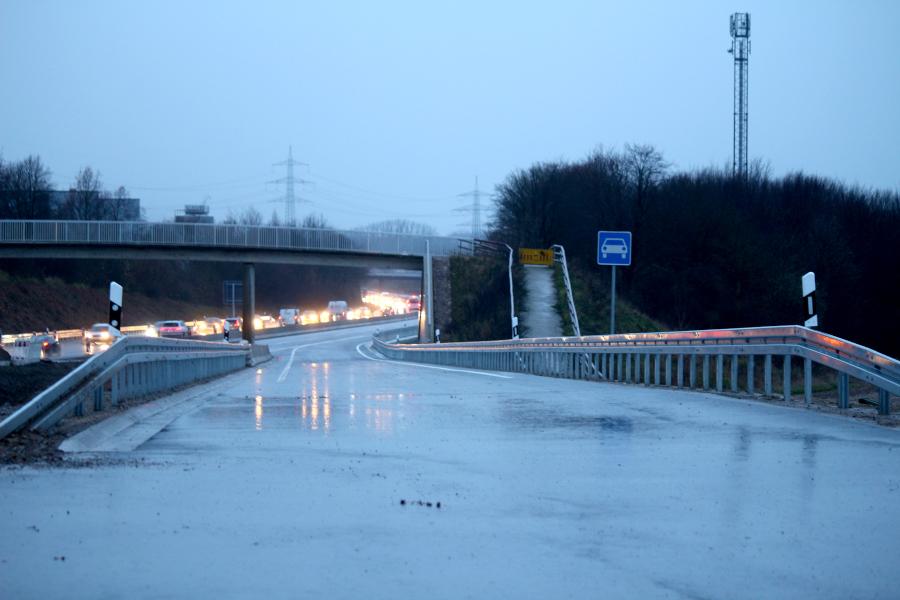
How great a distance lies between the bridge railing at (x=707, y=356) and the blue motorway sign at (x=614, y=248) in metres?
4.65

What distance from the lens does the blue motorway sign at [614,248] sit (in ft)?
125

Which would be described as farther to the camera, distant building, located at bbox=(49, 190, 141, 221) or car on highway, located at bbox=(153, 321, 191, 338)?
distant building, located at bbox=(49, 190, 141, 221)

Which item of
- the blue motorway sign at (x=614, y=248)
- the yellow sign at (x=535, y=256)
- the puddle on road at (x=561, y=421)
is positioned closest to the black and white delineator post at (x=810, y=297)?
the puddle on road at (x=561, y=421)

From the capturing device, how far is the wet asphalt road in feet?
18.6

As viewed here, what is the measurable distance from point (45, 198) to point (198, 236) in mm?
36360

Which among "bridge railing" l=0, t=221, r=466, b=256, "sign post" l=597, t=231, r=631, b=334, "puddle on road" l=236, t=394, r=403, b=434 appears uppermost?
"bridge railing" l=0, t=221, r=466, b=256

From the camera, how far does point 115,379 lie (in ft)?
47.6

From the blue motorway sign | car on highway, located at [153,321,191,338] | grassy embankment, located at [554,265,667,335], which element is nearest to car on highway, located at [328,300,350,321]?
grassy embankment, located at [554,265,667,335]

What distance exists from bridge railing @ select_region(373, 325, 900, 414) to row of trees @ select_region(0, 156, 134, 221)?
219ft

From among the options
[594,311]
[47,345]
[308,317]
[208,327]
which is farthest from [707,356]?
[308,317]

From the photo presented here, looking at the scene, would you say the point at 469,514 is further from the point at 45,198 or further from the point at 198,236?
the point at 45,198

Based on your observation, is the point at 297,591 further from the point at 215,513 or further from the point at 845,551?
the point at 845,551

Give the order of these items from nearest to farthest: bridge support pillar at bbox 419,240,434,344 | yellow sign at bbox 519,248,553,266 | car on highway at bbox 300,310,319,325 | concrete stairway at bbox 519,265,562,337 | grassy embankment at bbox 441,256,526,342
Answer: concrete stairway at bbox 519,265,562,337 → grassy embankment at bbox 441,256,526,342 → yellow sign at bbox 519,248,553,266 → bridge support pillar at bbox 419,240,434,344 → car on highway at bbox 300,310,319,325

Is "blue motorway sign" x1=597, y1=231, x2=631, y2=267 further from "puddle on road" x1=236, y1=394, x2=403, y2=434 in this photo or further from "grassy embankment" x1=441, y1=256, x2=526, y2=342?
"grassy embankment" x1=441, y1=256, x2=526, y2=342
